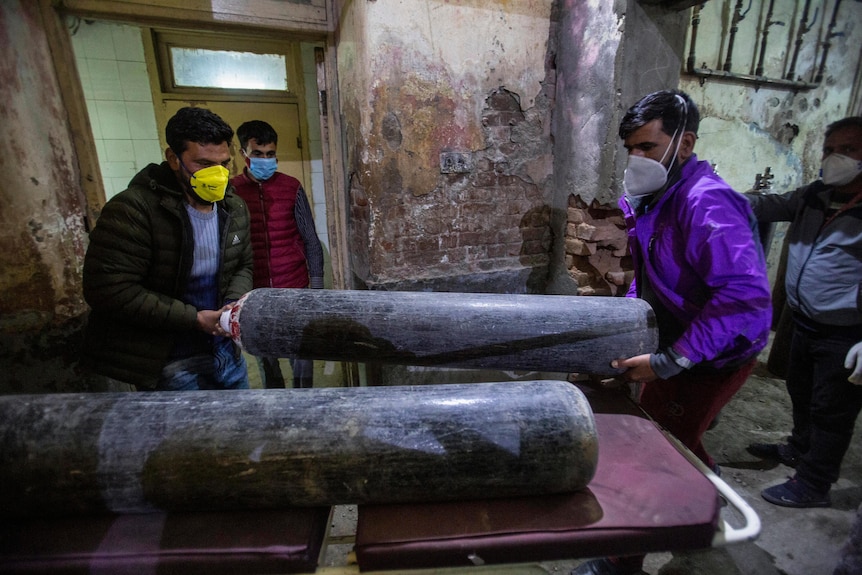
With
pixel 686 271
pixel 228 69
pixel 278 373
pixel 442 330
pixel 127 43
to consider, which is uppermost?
pixel 127 43

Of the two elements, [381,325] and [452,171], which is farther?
[452,171]

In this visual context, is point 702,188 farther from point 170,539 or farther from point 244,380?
point 244,380

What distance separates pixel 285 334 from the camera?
1316 mm

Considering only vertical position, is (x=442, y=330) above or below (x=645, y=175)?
below

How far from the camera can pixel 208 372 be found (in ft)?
5.41

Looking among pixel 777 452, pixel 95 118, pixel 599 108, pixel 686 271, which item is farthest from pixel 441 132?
pixel 95 118

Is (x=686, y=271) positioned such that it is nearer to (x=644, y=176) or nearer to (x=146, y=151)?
(x=644, y=176)

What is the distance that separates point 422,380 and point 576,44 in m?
2.11

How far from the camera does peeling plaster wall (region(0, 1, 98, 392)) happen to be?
174 cm

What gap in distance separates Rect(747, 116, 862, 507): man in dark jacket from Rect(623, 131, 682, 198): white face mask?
1125mm

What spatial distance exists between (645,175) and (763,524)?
1.72m

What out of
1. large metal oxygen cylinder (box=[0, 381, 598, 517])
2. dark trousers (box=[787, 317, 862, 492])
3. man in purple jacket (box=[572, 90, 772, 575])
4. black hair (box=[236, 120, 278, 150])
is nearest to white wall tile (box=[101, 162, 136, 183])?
black hair (box=[236, 120, 278, 150])

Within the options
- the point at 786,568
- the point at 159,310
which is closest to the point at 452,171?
the point at 159,310

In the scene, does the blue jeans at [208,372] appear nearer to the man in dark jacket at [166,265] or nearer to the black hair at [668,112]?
the man in dark jacket at [166,265]
